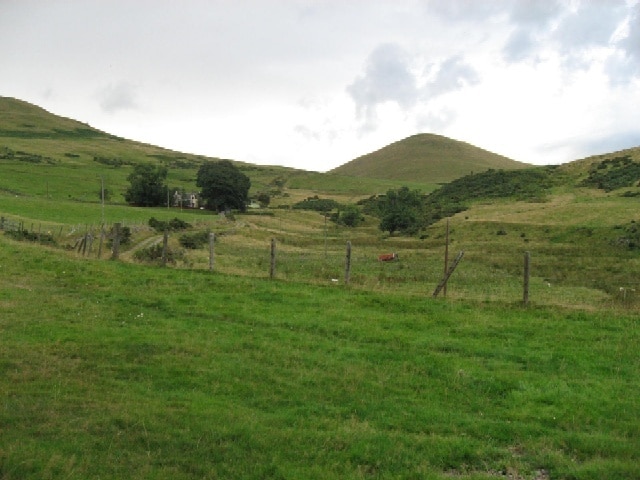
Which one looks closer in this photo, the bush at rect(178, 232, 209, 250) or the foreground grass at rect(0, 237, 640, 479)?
the foreground grass at rect(0, 237, 640, 479)

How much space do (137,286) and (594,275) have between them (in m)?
24.9

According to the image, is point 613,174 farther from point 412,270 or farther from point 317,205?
point 317,205

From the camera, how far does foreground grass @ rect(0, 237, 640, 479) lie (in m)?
7.33

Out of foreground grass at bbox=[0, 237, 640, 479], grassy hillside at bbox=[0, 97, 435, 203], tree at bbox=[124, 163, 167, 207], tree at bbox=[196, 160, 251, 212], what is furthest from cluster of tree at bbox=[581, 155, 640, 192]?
grassy hillside at bbox=[0, 97, 435, 203]

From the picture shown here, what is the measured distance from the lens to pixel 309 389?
10.2m

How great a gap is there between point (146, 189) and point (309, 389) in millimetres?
104255

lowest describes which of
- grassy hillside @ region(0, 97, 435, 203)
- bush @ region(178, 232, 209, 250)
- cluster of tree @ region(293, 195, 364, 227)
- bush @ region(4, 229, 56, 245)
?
bush @ region(178, 232, 209, 250)

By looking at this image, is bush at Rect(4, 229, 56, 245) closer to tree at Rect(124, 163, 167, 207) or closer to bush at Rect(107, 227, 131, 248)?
bush at Rect(107, 227, 131, 248)

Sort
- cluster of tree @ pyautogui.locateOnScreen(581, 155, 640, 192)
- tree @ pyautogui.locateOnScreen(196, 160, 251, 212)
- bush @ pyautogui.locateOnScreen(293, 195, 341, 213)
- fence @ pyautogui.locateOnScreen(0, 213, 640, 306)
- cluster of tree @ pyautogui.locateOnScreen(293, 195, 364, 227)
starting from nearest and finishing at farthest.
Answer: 1. fence @ pyautogui.locateOnScreen(0, 213, 640, 306)
2. cluster of tree @ pyautogui.locateOnScreen(581, 155, 640, 192)
3. cluster of tree @ pyautogui.locateOnScreen(293, 195, 364, 227)
4. tree @ pyautogui.locateOnScreen(196, 160, 251, 212)
5. bush @ pyautogui.locateOnScreen(293, 195, 341, 213)

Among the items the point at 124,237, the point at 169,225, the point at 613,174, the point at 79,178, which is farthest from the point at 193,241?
the point at 79,178

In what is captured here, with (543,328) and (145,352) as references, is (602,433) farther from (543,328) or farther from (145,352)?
(145,352)

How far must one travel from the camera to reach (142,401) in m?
9.08

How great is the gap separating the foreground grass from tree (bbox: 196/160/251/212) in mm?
91321

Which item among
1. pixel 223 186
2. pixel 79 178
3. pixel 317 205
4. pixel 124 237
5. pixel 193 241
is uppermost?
pixel 79 178
